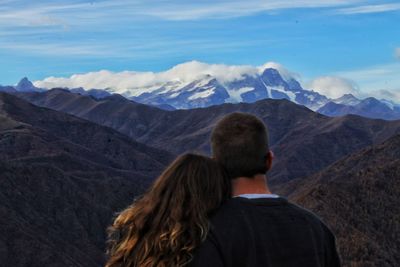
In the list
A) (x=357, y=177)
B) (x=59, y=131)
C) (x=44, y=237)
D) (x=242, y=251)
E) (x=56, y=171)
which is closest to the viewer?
(x=242, y=251)

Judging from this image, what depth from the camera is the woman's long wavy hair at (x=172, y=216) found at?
14.2ft

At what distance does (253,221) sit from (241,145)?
463mm

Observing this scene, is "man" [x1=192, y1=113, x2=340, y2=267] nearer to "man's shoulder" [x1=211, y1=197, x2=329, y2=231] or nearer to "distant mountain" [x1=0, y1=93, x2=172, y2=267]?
"man's shoulder" [x1=211, y1=197, x2=329, y2=231]

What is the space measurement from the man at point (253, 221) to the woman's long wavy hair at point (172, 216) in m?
0.07

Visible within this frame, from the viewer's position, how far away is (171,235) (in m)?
4.34

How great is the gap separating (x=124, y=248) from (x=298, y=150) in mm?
188635

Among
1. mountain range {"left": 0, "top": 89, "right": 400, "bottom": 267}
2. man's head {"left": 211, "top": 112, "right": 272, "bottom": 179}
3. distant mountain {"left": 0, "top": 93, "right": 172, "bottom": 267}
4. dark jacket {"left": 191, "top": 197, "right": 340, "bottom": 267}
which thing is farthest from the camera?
distant mountain {"left": 0, "top": 93, "right": 172, "bottom": 267}

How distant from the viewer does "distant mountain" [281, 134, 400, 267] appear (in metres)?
35.3

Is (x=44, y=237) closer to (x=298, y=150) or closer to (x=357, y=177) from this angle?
(x=357, y=177)

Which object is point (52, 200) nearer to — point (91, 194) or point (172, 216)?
point (91, 194)

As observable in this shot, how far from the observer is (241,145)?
4520 mm

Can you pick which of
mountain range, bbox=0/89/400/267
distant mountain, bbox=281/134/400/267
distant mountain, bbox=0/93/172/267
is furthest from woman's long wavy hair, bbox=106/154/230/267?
distant mountain, bbox=0/93/172/267

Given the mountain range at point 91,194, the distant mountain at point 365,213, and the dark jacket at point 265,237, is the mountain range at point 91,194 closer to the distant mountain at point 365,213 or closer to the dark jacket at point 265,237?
the distant mountain at point 365,213

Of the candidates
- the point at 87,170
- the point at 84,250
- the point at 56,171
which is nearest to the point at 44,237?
the point at 84,250
